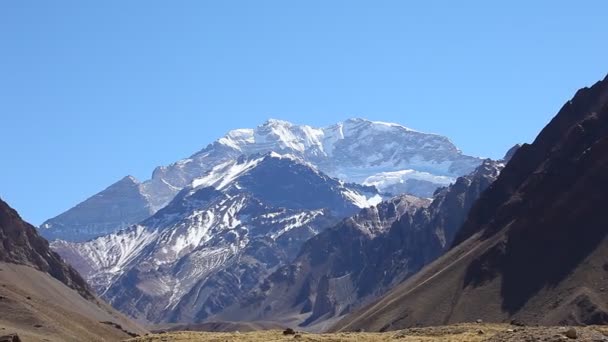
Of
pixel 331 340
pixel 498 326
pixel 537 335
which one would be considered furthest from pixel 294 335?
pixel 537 335

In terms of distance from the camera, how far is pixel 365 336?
2281 inches

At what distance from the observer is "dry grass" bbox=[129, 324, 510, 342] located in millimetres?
54531

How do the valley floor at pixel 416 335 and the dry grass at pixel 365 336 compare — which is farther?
the dry grass at pixel 365 336

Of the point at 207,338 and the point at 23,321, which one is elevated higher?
the point at 23,321

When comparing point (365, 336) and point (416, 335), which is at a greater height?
point (365, 336)


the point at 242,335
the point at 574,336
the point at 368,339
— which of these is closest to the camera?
the point at 574,336

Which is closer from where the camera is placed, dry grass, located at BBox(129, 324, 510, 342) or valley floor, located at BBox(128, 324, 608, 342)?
valley floor, located at BBox(128, 324, 608, 342)

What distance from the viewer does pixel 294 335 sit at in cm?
5847

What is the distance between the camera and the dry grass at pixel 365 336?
5453cm

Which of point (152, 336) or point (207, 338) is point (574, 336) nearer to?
point (207, 338)

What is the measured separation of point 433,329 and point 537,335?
17.0m

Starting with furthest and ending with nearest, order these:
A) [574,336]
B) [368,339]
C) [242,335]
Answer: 1. [242,335]
2. [368,339]
3. [574,336]

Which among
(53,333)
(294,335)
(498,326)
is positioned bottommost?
(498,326)

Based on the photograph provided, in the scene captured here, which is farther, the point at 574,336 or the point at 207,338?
the point at 207,338
